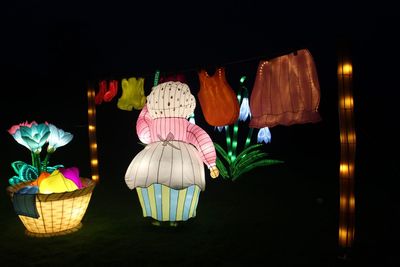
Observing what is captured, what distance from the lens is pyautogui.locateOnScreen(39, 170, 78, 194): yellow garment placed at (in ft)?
15.8

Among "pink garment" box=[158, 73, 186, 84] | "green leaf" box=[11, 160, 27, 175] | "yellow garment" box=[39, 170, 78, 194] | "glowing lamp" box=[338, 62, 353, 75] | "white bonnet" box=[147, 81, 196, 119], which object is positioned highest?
"pink garment" box=[158, 73, 186, 84]

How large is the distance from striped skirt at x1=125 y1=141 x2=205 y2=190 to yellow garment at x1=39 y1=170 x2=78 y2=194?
Result: 2.59 ft

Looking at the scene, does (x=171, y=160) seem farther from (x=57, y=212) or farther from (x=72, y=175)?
(x=57, y=212)

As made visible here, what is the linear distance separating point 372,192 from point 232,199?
2931 millimetres

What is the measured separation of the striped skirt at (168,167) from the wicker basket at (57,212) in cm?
71

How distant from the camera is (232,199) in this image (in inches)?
282

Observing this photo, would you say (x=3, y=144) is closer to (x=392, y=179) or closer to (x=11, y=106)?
(x=11, y=106)

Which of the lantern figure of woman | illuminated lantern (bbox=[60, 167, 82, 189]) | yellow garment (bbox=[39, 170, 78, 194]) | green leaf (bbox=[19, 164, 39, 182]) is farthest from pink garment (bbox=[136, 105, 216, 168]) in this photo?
green leaf (bbox=[19, 164, 39, 182])

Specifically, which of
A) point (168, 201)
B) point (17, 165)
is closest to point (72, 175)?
point (17, 165)

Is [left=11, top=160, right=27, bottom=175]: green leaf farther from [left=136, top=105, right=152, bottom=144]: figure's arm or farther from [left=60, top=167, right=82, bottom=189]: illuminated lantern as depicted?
[left=136, top=105, right=152, bottom=144]: figure's arm

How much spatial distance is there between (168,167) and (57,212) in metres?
1.53

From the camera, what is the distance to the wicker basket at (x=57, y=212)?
4703mm

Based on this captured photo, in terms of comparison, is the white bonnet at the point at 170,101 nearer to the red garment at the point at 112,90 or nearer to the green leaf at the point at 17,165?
the green leaf at the point at 17,165

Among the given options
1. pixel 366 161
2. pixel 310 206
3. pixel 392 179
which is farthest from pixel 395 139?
pixel 310 206
